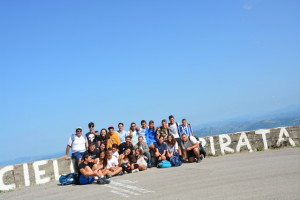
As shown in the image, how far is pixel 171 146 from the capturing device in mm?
12406

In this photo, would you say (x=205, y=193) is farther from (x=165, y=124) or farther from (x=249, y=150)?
(x=249, y=150)

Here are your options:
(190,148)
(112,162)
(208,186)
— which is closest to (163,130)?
(190,148)

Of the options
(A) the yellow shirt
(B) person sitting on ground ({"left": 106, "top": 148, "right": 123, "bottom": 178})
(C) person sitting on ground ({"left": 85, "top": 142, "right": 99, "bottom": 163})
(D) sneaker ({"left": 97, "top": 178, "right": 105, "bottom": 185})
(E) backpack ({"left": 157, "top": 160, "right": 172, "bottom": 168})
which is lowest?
(E) backpack ({"left": 157, "top": 160, "right": 172, "bottom": 168})

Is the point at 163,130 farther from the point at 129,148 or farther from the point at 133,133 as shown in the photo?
the point at 129,148

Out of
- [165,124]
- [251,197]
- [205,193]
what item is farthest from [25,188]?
[251,197]

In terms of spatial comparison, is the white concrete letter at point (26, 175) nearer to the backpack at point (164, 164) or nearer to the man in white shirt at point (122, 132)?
the man in white shirt at point (122, 132)

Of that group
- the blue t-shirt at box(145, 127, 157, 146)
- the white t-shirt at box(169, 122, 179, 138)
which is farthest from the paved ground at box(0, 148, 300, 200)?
the white t-shirt at box(169, 122, 179, 138)

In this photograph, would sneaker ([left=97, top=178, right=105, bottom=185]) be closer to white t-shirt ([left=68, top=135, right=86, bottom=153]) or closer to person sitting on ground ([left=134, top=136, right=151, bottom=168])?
white t-shirt ([left=68, top=135, right=86, bottom=153])

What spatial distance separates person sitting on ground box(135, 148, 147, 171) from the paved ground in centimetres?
160

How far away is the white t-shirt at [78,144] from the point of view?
37.6 ft

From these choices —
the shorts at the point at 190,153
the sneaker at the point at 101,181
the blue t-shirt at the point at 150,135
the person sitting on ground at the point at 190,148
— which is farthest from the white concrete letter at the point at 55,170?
the shorts at the point at 190,153

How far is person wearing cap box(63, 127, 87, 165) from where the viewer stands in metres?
11.5

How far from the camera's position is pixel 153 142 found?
12742 millimetres

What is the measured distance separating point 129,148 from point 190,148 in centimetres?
265
